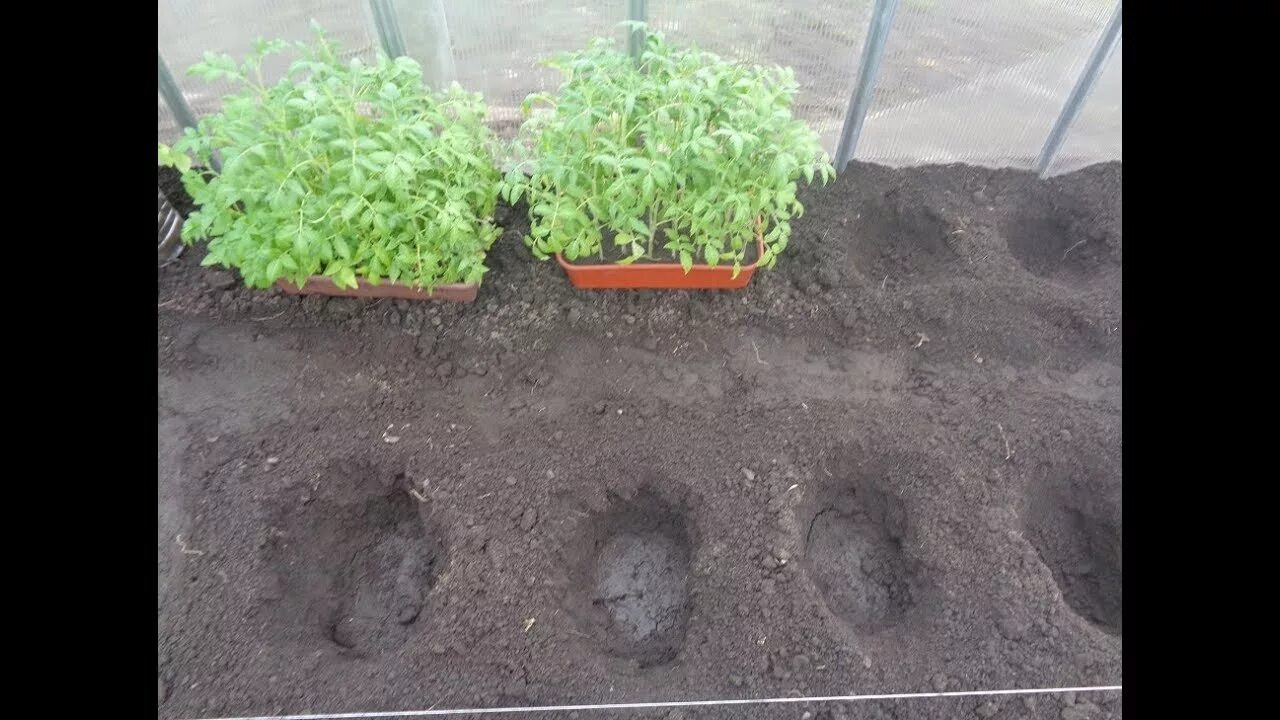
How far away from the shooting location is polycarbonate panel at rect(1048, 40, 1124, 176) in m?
3.60

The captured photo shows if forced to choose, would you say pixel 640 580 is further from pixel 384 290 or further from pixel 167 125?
pixel 167 125

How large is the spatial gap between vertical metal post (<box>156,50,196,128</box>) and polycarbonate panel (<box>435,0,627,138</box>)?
109 cm

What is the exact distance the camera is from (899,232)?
12.4 ft

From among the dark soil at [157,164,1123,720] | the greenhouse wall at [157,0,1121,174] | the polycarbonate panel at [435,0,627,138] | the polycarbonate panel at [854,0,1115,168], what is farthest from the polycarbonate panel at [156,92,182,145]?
the polycarbonate panel at [854,0,1115,168]

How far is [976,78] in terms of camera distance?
3.63 m

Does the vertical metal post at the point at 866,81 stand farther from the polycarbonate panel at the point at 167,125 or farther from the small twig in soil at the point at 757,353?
the polycarbonate panel at the point at 167,125

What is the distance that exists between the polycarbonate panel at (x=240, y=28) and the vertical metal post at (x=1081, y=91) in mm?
3480

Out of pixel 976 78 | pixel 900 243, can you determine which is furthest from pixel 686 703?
pixel 976 78

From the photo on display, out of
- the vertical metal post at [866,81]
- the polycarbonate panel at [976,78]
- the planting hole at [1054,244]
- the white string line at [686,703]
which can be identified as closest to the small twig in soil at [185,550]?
the white string line at [686,703]

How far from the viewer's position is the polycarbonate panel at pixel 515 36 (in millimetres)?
3295

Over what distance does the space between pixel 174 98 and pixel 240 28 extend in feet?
1.55

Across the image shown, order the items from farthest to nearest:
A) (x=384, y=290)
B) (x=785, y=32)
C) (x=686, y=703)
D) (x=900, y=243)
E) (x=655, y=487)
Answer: (x=900, y=243), (x=785, y=32), (x=384, y=290), (x=655, y=487), (x=686, y=703)
